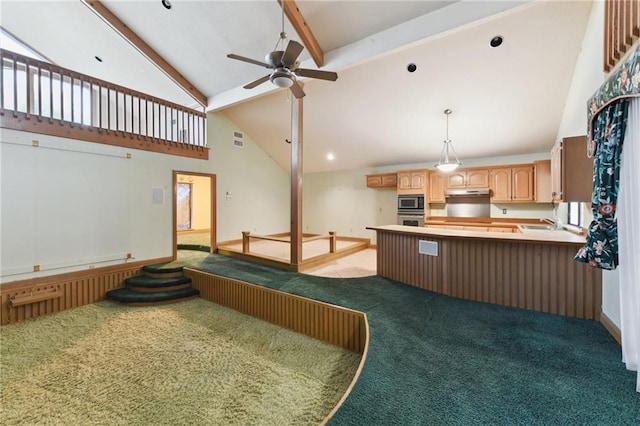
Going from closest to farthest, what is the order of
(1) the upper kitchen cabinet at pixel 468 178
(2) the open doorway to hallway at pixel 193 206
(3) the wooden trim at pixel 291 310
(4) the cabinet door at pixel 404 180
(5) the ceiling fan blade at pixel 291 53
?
1. (5) the ceiling fan blade at pixel 291 53
2. (3) the wooden trim at pixel 291 310
3. (1) the upper kitchen cabinet at pixel 468 178
4. (4) the cabinet door at pixel 404 180
5. (2) the open doorway to hallway at pixel 193 206

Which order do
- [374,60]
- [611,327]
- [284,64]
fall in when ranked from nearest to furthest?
[611,327], [284,64], [374,60]

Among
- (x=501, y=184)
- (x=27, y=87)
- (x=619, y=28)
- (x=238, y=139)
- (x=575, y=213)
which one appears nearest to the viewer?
(x=619, y=28)

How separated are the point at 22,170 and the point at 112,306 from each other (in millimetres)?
2464

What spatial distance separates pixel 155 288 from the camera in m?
4.54

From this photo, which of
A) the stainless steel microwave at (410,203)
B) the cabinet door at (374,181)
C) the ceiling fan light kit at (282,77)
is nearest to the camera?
the ceiling fan light kit at (282,77)

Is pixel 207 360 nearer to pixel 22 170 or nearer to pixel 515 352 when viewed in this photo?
pixel 515 352

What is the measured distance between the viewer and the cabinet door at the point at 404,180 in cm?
655

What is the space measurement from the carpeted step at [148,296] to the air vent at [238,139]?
159 inches

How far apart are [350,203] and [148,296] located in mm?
5620

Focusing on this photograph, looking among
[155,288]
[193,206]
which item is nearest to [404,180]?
[155,288]

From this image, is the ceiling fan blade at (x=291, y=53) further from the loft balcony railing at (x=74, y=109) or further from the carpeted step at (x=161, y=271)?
the carpeted step at (x=161, y=271)

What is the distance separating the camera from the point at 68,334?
335 centimetres

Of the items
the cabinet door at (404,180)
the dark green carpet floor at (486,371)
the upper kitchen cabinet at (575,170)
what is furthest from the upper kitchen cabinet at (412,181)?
the dark green carpet floor at (486,371)

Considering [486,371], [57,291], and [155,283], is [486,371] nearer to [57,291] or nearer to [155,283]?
[155,283]
